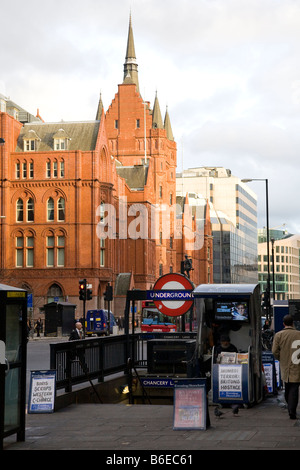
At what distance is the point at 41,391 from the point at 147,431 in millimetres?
3192

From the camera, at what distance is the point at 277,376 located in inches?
777

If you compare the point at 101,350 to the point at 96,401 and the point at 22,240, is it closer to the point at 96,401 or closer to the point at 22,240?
the point at 96,401

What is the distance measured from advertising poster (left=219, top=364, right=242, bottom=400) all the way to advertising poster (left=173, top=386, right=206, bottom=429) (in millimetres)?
3044

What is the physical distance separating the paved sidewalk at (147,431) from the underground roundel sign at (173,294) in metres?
2.53

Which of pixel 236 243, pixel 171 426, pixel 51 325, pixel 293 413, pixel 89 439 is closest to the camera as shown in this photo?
pixel 89 439

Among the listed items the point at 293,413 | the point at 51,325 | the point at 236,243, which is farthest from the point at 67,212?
the point at 236,243

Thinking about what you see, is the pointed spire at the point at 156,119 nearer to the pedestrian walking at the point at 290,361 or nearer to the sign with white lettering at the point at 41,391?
the sign with white lettering at the point at 41,391

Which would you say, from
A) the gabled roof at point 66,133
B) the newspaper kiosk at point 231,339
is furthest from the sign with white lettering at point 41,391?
the gabled roof at point 66,133

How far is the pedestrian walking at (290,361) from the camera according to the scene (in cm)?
1298

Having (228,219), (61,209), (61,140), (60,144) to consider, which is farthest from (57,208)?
(228,219)

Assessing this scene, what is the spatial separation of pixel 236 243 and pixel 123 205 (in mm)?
70998

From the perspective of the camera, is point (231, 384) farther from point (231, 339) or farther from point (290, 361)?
point (231, 339)

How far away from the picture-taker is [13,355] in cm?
1070
